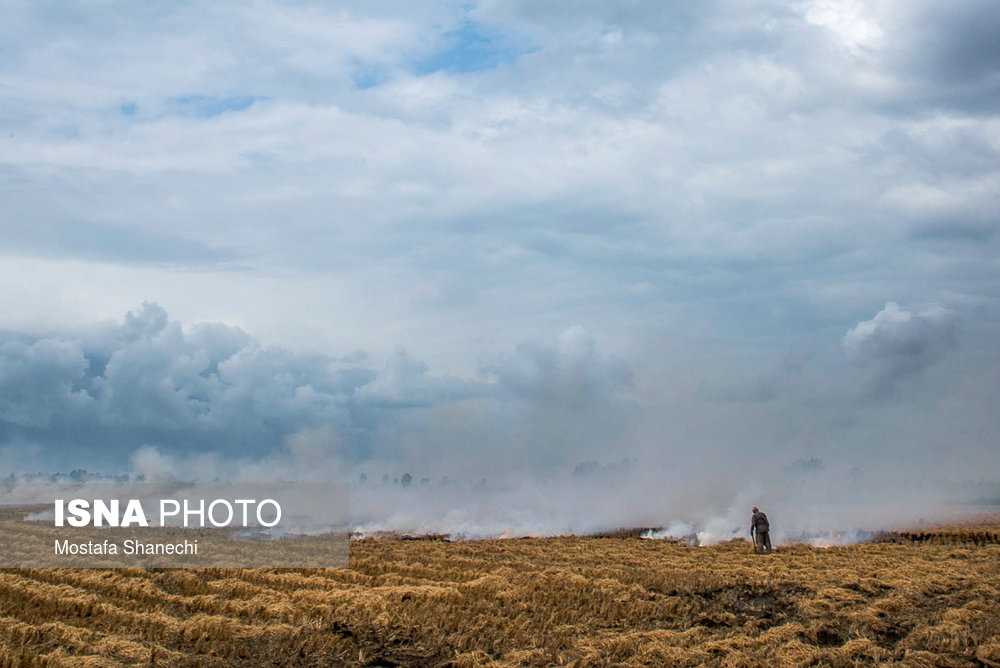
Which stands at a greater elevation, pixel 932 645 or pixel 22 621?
pixel 22 621

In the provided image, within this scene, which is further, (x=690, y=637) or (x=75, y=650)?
(x=690, y=637)

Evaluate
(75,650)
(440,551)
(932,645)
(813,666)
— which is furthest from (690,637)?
(440,551)

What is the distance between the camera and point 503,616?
17.0 meters

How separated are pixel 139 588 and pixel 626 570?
47.2 ft

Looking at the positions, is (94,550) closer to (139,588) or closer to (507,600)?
(139,588)

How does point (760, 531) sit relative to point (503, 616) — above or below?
below

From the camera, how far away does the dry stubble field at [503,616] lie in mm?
13711

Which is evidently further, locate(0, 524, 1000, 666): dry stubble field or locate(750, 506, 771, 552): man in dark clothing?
locate(750, 506, 771, 552): man in dark clothing

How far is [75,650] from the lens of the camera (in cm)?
1315

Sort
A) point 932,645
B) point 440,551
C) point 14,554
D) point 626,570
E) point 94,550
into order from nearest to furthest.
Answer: point 932,645, point 626,570, point 14,554, point 94,550, point 440,551

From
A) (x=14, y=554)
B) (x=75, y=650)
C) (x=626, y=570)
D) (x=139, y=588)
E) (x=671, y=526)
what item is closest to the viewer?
(x=75, y=650)

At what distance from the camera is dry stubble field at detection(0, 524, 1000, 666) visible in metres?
13.7

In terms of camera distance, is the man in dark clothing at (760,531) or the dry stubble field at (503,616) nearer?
the dry stubble field at (503,616)

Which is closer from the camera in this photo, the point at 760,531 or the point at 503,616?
the point at 503,616
